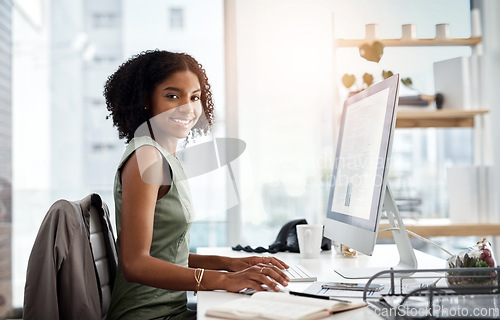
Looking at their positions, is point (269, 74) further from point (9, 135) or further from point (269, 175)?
point (9, 135)

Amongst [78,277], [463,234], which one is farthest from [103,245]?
[463,234]

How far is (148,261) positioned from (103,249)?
354 mm

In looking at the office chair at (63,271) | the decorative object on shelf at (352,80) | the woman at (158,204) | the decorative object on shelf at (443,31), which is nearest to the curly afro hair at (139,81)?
the woman at (158,204)

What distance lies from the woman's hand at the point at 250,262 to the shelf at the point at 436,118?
1594 millimetres

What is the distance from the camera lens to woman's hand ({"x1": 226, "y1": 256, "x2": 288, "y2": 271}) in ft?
4.77

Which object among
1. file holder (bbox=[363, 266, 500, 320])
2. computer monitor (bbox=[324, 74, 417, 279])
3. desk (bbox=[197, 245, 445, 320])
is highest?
computer monitor (bbox=[324, 74, 417, 279])

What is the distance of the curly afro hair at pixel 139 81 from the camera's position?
5.27ft

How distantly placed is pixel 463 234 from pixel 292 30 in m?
1.43

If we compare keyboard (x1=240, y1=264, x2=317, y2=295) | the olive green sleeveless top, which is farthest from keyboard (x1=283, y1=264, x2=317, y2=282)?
the olive green sleeveless top

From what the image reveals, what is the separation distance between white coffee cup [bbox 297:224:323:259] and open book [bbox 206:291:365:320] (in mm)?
811

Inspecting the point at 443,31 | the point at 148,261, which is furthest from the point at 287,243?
the point at 443,31

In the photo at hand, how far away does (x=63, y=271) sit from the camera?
50.8 inches

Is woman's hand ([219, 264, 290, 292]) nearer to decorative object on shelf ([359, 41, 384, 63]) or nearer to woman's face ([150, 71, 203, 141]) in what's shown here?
woman's face ([150, 71, 203, 141])

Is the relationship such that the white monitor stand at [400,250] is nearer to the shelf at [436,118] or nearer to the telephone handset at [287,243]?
the telephone handset at [287,243]
